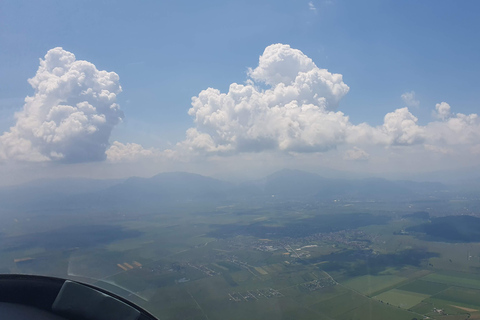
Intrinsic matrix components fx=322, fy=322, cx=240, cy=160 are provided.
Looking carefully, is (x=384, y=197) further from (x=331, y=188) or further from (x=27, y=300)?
(x=27, y=300)

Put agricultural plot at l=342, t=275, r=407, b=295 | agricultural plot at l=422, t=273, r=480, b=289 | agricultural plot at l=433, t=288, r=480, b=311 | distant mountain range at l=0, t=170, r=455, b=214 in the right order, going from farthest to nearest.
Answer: distant mountain range at l=0, t=170, r=455, b=214, agricultural plot at l=422, t=273, r=480, b=289, agricultural plot at l=342, t=275, r=407, b=295, agricultural plot at l=433, t=288, r=480, b=311

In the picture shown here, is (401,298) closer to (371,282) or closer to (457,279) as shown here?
(371,282)

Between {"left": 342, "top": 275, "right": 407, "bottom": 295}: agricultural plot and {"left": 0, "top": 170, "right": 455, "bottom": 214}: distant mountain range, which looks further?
{"left": 0, "top": 170, "right": 455, "bottom": 214}: distant mountain range

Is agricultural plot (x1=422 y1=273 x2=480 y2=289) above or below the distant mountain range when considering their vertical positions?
below

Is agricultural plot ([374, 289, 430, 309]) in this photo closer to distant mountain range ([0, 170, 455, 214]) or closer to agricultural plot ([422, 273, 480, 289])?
agricultural plot ([422, 273, 480, 289])

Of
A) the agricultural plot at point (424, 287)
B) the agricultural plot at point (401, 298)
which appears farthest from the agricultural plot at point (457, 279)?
the agricultural plot at point (401, 298)

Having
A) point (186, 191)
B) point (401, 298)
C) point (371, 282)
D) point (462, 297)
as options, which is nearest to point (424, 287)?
point (462, 297)

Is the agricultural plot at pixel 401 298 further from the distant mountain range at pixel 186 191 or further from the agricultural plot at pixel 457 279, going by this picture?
the distant mountain range at pixel 186 191

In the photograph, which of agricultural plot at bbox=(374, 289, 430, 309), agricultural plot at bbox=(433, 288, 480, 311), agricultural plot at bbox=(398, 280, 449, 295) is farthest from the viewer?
agricultural plot at bbox=(398, 280, 449, 295)


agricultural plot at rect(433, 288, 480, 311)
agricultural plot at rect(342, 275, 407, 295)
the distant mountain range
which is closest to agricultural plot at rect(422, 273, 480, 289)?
agricultural plot at rect(433, 288, 480, 311)
